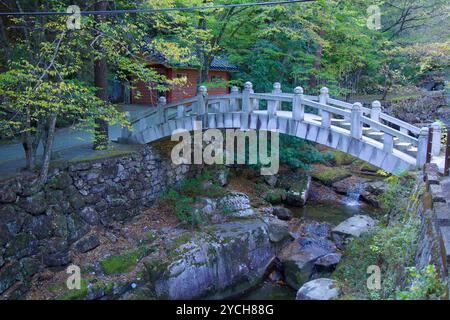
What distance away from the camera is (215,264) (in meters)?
10.3

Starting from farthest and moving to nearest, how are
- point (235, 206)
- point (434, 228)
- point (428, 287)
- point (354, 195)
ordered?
1. point (354, 195)
2. point (235, 206)
3. point (434, 228)
4. point (428, 287)

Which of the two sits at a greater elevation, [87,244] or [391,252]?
[391,252]

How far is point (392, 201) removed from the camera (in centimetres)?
884

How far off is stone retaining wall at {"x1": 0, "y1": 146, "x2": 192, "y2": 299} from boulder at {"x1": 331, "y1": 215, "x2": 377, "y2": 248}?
19.9 ft

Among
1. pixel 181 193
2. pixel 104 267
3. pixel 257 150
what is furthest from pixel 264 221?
pixel 104 267

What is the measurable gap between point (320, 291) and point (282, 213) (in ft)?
23.1

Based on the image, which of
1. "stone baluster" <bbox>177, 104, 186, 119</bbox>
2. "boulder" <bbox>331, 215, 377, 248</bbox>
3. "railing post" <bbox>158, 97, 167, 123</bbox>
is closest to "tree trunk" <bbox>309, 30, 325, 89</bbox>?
"stone baluster" <bbox>177, 104, 186, 119</bbox>

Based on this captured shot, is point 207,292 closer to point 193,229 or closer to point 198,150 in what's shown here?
point 193,229

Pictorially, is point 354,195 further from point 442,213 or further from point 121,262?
point 442,213

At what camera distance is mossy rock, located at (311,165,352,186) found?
1723 cm

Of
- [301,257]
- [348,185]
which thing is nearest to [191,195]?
[301,257]

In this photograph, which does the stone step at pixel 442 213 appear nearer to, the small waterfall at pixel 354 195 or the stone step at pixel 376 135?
the stone step at pixel 376 135

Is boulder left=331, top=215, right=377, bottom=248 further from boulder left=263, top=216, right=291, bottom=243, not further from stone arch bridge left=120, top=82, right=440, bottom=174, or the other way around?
stone arch bridge left=120, top=82, right=440, bottom=174

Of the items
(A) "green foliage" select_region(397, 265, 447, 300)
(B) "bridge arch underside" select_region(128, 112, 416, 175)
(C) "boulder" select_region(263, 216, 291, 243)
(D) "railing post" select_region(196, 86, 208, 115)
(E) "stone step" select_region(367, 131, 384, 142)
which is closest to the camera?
(A) "green foliage" select_region(397, 265, 447, 300)
